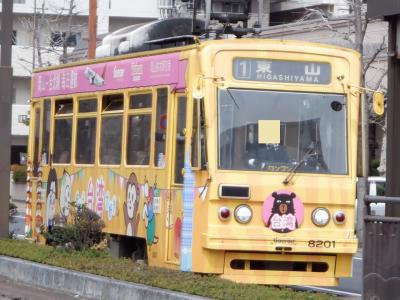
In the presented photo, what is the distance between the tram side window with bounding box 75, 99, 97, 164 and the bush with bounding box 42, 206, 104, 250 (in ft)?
5.13

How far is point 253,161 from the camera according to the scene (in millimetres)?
12500

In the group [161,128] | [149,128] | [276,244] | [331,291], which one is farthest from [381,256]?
[331,291]

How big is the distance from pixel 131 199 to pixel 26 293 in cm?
224

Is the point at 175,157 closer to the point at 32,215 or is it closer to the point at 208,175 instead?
the point at 208,175

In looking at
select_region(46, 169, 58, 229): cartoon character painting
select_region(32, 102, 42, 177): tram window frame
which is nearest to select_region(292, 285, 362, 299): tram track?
select_region(46, 169, 58, 229): cartoon character painting

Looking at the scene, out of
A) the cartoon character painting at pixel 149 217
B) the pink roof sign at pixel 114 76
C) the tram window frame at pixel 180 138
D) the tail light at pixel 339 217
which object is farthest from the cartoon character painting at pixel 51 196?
the tail light at pixel 339 217

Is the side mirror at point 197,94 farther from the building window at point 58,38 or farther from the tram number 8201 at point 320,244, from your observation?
the building window at point 58,38

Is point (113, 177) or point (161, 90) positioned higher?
point (161, 90)

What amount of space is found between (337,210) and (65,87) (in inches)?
236

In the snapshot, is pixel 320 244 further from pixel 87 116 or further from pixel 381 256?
pixel 87 116

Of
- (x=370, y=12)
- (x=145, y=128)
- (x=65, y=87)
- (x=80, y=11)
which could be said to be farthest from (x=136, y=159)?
(x=80, y=11)

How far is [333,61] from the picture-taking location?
1303 cm

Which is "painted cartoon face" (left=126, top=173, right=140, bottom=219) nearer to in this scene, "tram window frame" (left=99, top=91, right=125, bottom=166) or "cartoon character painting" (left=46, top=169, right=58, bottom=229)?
"tram window frame" (left=99, top=91, right=125, bottom=166)

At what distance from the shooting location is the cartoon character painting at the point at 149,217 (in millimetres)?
13820
